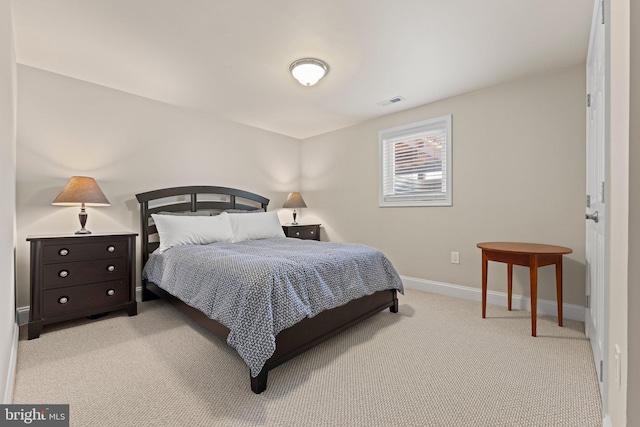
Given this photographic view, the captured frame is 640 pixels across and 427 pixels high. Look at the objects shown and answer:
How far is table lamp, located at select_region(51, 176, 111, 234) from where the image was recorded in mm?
2504

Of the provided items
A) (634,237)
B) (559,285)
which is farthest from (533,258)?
(634,237)

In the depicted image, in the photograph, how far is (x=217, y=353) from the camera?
200cm

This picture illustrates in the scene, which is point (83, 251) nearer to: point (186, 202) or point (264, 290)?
point (186, 202)

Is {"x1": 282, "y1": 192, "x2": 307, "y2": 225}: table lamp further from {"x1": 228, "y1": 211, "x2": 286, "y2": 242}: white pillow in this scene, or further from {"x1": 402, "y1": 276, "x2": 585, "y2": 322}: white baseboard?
{"x1": 402, "y1": 276, "x2": 585, "y2": 322}: white baseboard

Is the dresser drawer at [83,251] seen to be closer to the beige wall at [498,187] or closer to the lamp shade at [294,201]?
the lamp shade at [294,201]

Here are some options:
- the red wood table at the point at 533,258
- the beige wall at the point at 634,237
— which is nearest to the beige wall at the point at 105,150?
the red wood table at the point at 533,258

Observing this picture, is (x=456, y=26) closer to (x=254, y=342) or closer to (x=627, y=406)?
(x=627, y=406)

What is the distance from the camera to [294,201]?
4562 millimetres

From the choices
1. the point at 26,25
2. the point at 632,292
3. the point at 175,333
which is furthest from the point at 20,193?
the point at 632,292

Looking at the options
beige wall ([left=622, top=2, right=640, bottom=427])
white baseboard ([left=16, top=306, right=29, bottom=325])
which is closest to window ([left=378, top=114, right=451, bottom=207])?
beige wall ([left=622, top=2, right=640, bottom=427])

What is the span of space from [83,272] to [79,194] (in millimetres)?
682

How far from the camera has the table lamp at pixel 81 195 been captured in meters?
2.50

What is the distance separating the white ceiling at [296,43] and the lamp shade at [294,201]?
1.70 meters

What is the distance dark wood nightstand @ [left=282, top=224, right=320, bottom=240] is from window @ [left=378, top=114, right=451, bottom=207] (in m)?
1.19
